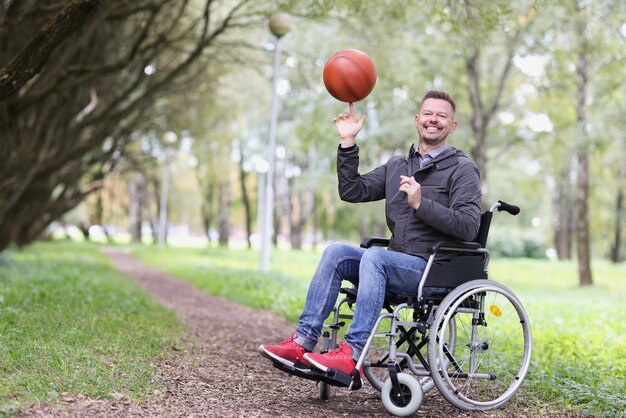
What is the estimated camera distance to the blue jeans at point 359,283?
4.06 metres

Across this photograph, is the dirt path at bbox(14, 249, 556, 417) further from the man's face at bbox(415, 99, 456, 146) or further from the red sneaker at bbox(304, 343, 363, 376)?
the man's face at bbox(415, 99, 456, 146)

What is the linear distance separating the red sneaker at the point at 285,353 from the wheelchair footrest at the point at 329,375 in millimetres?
35

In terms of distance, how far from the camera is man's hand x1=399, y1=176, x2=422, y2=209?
13.1 feet

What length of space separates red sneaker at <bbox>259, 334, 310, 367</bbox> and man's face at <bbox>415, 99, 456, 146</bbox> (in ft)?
4.84

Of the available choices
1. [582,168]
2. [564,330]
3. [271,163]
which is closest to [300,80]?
[271,163]

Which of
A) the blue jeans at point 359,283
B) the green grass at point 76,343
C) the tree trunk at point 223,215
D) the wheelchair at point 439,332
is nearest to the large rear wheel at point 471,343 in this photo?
the wheelchair at point 439,332

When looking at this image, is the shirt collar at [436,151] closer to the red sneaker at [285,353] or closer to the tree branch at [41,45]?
the red sneaker at [285,353]

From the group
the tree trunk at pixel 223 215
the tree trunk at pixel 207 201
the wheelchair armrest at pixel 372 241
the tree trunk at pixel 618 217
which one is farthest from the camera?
the tree trunk at pixel 207 201

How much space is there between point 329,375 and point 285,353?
1.14 feet

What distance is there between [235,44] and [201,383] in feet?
28.6

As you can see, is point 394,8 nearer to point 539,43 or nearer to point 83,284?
point 83,284

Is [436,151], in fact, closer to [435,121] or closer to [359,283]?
[435,121]

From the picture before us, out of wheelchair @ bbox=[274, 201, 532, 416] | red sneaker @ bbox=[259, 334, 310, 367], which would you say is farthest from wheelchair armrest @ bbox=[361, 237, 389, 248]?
red sneaker @ bbox=[259, 334, 310, 367]

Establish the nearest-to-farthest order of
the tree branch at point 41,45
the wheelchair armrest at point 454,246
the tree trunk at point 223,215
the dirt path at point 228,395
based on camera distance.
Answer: the dirt path at point 228,395 < the wheelchair armrest at point 454,246 < the tree branch at point 41,45 < the tree trunk at point 223,215
